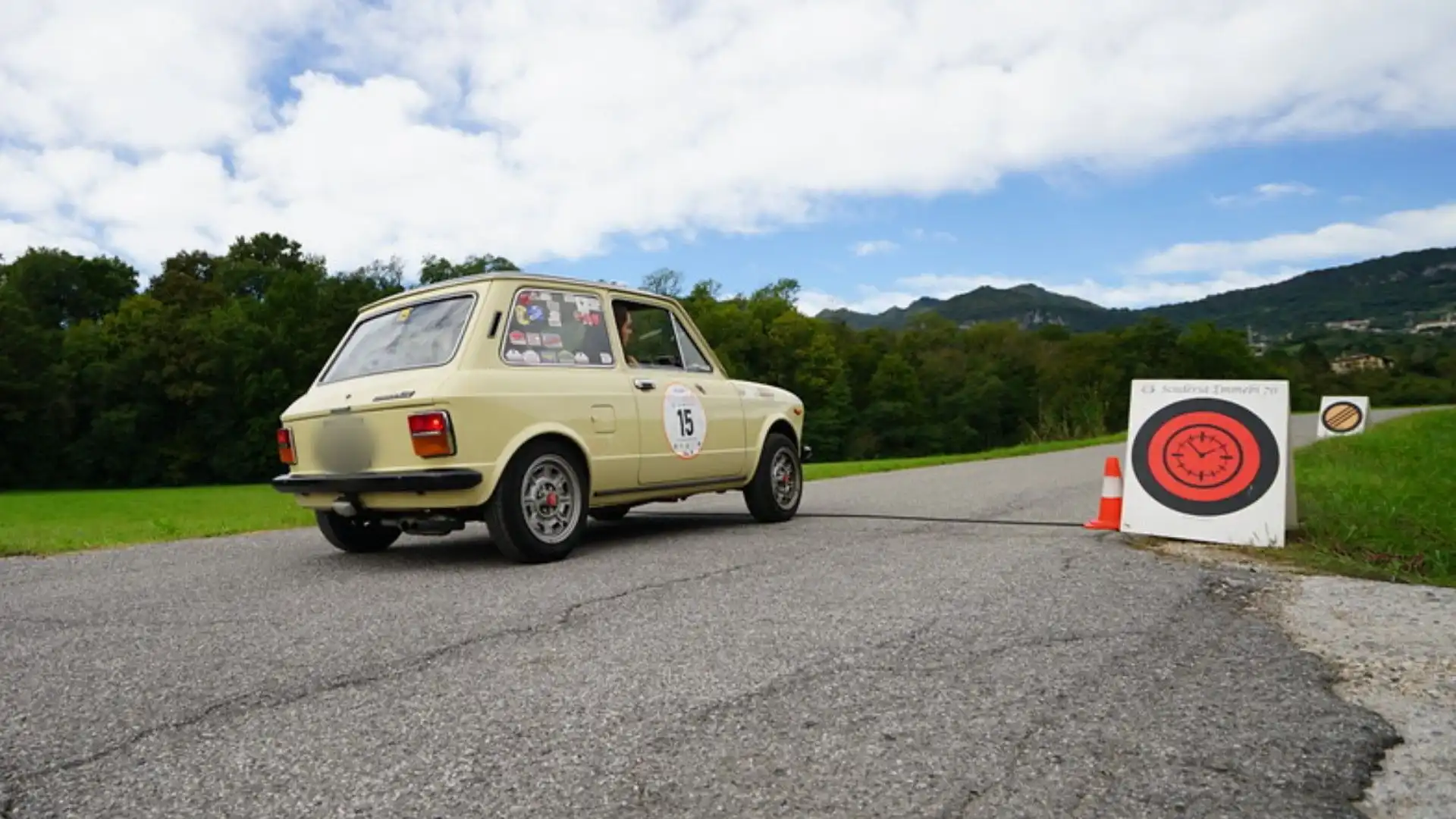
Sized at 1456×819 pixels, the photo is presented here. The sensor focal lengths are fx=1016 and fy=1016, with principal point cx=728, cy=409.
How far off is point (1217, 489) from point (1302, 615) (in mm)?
2510

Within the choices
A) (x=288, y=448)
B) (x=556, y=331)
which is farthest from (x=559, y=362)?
(x=288, y=448)

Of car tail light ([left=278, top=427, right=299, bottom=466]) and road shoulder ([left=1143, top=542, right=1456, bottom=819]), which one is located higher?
car tail light ([left=278, top=427, right=299, bottom=466])

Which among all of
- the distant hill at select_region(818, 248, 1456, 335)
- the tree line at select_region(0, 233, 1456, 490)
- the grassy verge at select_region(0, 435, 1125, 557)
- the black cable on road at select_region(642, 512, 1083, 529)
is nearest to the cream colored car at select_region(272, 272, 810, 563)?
the black cable on road at select_region(642, 512, 1083, 529)

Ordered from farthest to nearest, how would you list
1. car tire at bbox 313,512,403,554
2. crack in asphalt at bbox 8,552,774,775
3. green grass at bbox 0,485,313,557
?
green grass at bbox 0,485,313,557 → car tire at bbox 313,512,403,554 → crack in asphalt at bbox 8,552,774,775

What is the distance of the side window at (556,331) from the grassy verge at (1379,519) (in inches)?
179

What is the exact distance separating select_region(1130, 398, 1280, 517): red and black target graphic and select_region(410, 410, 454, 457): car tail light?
470 cm

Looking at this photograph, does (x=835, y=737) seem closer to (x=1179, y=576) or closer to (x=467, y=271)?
(x=1179, y=576)

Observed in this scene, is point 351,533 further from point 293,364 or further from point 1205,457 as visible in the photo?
point 293,364

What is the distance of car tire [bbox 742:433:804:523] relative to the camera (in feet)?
28.1

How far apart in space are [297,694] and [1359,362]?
109 metres

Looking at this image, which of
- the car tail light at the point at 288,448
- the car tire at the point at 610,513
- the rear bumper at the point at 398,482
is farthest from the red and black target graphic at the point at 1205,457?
Result: the car tail light at the point at 288,448

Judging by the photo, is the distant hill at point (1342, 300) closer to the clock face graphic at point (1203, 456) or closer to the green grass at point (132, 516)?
the green grass at point (132, 516)

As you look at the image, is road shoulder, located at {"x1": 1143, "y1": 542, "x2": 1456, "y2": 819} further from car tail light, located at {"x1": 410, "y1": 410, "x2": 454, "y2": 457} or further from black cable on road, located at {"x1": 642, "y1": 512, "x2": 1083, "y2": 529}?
car tail light, located at {"x1": 410, "y1": 410, "x2": 454, "y2": 457}

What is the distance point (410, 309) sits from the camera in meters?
7.08
